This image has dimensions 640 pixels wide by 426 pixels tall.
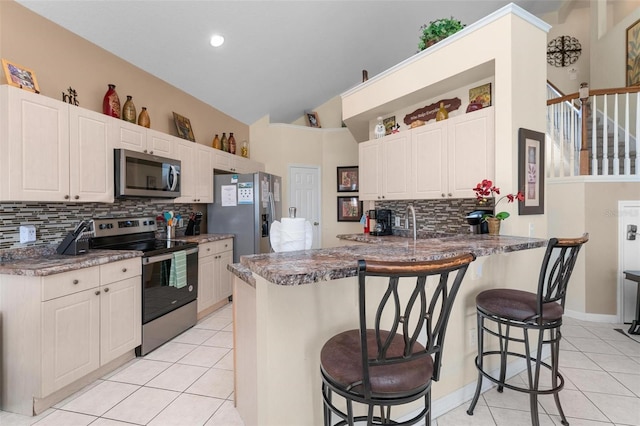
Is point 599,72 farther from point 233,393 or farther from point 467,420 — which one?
point 233,393

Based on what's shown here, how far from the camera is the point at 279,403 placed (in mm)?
1421

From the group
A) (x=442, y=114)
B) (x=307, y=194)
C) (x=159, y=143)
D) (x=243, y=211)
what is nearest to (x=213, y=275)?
(x=243, y=211)

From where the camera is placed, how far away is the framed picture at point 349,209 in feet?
19.7

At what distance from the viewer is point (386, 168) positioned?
372cm

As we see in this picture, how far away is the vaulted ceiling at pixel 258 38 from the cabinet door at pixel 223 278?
2253 millimetres

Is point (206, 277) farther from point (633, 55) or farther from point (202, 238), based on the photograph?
point (633, 55)

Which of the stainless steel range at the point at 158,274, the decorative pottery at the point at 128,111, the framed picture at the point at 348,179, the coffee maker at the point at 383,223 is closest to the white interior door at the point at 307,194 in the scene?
the framed picture at the point at 348,179

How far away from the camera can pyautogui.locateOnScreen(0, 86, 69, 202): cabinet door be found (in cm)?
201

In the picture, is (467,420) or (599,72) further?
(599,72)

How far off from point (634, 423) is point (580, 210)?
2.35 meters

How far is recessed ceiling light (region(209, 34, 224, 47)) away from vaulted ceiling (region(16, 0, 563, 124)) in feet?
0.18

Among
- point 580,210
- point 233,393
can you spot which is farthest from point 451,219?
point 233,393

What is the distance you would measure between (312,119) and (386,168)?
3.00 m

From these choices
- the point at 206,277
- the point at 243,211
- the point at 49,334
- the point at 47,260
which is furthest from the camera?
the point at 243,211
